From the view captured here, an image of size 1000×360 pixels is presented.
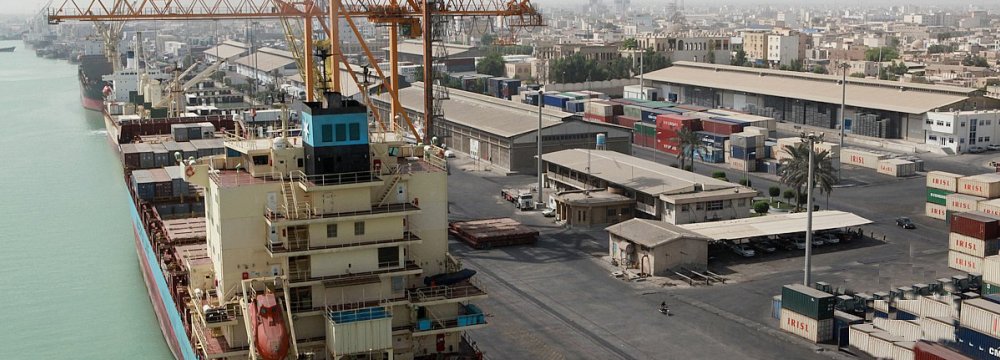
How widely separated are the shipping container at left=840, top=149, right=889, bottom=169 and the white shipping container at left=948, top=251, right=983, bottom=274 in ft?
90.1

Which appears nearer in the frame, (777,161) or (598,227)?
(598,227)

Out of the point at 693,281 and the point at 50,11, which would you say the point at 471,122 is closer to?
the point at 50,11

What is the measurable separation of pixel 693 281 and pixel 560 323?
26.6 feet

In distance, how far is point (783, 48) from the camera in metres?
170

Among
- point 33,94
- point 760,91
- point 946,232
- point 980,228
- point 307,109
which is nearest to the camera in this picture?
point 307,109

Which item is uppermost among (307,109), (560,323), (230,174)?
(307,109)

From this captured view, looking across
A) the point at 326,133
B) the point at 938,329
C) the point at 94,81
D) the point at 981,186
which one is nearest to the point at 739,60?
the point at 94,81

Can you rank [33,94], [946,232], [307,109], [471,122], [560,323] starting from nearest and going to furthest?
1. [307,109]
2. [560,323]
3. [946,232]
4. [471,122]
5. [33,94]

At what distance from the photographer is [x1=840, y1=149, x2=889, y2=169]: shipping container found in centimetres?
7319

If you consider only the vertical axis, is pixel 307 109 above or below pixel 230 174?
above

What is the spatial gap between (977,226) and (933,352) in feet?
52.1

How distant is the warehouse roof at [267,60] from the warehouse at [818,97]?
5529 centimetres

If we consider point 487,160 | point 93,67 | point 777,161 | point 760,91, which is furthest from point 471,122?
point 93,67

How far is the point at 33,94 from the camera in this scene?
144 m
